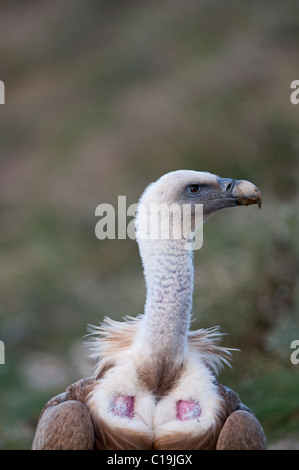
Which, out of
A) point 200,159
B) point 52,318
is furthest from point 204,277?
point 200,159

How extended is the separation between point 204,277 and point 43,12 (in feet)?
49.6

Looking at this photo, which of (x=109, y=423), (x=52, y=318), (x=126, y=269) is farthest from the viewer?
(x=126, y=269)

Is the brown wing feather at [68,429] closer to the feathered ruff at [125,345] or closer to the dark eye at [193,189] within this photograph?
the feathered ruff at [125,345]

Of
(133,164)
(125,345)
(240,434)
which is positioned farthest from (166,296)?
(133,164)

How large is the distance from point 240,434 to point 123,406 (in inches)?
18.1

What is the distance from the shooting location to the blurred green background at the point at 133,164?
21.5ft

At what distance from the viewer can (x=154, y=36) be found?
1769 cm

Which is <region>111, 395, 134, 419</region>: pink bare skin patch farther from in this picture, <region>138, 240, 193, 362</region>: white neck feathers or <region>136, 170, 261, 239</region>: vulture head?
<region>136, 170, 261, 239</region>: vulture head

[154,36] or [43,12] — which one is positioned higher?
[43,12]

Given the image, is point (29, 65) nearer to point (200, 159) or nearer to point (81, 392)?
point (200, 159)

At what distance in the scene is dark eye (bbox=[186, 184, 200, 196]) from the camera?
3.71 meters

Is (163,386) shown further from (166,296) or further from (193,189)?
(193,189)

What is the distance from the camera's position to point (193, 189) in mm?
3727

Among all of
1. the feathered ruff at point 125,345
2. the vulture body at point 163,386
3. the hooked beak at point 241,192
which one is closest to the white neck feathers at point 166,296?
the vulture body at point 163,386
